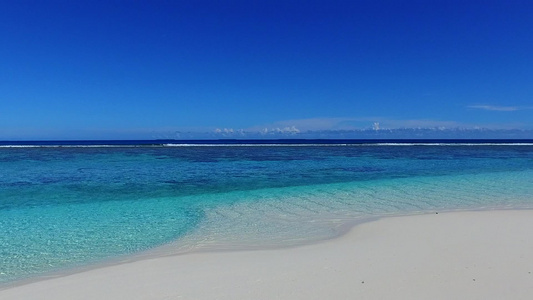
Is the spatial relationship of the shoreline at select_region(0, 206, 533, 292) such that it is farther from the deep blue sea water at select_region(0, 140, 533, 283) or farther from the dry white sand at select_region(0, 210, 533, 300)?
the dry white sand at select_region(0, 210, 533, 300)

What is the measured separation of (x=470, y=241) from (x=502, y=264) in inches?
47.2

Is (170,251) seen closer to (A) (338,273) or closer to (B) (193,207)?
(A) (338,273)

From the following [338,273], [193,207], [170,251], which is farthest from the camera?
[193,207]

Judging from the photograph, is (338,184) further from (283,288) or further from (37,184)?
(37,184)

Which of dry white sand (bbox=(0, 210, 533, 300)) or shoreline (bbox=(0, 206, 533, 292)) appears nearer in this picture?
dry white sand (bbox=(0, 210, 533, 300))

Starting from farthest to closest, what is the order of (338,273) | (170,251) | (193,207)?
(193,207) → (170,251) → (338,273)

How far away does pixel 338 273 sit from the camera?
482 cm

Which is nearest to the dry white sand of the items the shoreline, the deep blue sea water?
the shoreline

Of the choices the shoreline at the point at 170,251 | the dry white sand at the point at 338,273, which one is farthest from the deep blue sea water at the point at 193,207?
the dry white sand at the point at 338,273

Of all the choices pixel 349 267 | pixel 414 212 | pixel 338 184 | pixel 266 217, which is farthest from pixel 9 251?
pixel 338 184

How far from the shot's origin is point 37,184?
13930 mm

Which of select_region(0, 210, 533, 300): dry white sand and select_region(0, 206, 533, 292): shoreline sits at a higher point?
select_region(0, 210, 533, 300): dry white sand

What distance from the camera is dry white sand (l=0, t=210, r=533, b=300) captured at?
4227 millimetres

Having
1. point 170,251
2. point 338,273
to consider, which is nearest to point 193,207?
point 170,251
